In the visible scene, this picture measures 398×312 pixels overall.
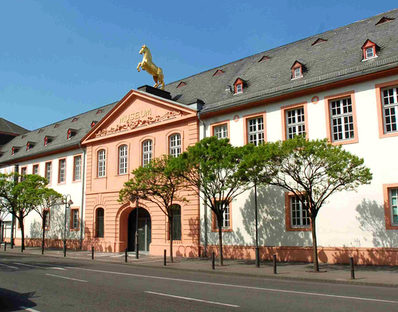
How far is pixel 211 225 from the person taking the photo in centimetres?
2320

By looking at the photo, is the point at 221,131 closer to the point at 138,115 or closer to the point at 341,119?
the point at 341,119

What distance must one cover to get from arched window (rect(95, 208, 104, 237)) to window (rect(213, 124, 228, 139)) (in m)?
11.9

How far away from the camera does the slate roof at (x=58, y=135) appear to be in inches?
1414

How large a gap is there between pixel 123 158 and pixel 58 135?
13.1 meters

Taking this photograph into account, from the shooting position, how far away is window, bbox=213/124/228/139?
23.8m

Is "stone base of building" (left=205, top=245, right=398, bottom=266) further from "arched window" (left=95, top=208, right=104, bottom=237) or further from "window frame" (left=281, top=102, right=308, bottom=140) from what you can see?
"arched window" (left=95, top=208, right=104, bottom=237)

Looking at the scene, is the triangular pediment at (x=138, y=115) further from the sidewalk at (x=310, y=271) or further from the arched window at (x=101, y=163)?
the sidewalk at (x=310, y=271)

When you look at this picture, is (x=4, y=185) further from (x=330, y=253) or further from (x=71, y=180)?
(x=330, y=253)

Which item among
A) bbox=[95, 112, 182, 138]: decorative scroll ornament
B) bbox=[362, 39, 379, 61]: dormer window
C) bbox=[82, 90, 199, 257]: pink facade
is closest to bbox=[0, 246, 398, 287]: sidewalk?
bbox=[82, 90, 199, 257]: pink facade

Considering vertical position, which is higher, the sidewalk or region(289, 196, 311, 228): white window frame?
region(289, 196, 311, 228): white window frame

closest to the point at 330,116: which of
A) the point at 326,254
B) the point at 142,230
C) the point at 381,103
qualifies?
the point at 381,103

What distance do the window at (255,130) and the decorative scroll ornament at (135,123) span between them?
520 cm

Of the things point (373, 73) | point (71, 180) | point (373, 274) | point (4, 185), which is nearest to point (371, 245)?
point (373, 274)

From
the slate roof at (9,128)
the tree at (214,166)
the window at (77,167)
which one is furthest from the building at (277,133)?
the slate roof at (9,128)
